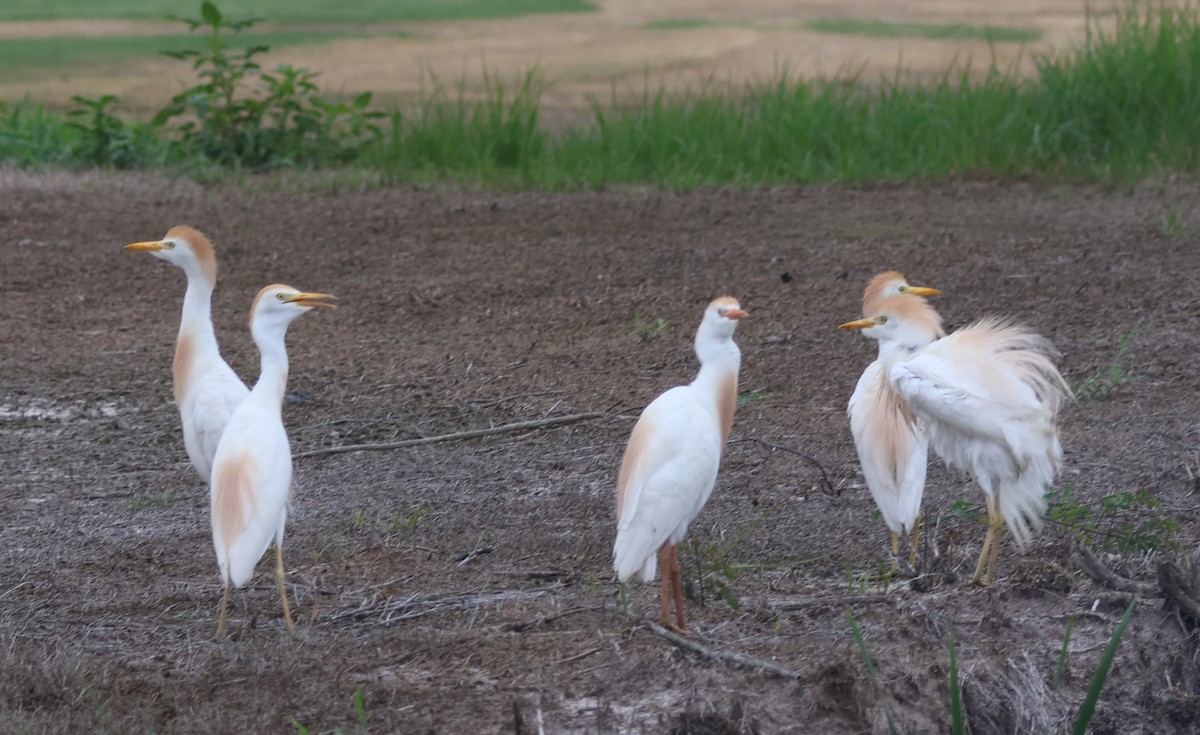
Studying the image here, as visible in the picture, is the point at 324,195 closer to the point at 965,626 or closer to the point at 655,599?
the point at 655,599

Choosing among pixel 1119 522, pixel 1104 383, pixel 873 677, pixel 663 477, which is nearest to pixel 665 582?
pixel 663 477

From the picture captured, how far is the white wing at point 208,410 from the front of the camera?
4074 mm

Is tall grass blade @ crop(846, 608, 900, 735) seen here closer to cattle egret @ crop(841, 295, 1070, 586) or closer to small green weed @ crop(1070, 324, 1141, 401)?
cattle egret @ crop(841, 295, 1070, 586)

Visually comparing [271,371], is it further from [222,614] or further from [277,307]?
[222,614]

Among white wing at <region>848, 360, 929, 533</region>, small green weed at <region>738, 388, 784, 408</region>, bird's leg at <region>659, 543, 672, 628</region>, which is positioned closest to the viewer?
bird's leg at <region>659, 543, 672, 628</region>

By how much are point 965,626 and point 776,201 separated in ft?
17.0

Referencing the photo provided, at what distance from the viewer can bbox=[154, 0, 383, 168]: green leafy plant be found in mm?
9117

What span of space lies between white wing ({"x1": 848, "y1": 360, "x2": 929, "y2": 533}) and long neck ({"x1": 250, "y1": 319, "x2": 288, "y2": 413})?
158cm

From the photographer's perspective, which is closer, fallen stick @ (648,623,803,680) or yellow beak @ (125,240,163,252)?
fallen stick @ (648,623,803,680)

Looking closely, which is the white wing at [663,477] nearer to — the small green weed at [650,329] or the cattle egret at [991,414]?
the cattle egret at [991,414]

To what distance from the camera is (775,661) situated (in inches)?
120

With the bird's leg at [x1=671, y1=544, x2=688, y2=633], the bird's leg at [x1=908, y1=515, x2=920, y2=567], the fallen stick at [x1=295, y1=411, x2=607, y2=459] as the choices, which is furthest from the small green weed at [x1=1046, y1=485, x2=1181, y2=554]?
the fallen stick at [x1=295, y1=411, x2=607, y2=459]

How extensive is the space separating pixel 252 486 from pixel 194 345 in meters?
1.14

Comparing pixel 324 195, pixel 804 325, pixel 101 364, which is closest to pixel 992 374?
pixel 804 325
